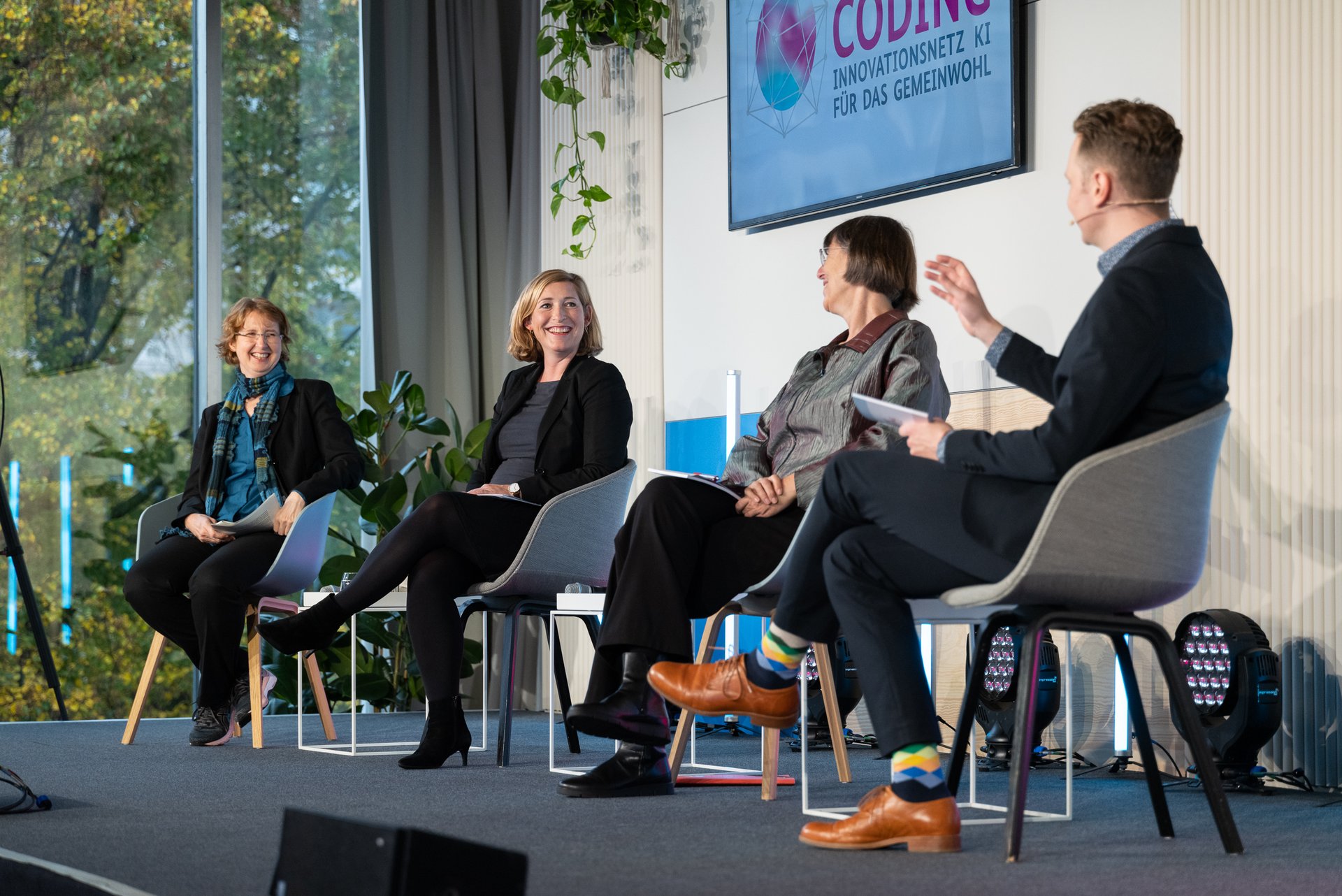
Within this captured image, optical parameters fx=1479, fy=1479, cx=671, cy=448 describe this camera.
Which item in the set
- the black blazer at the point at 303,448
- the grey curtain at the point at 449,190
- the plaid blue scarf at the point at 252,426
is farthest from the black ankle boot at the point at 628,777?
the grey curtain at the point at 449,190

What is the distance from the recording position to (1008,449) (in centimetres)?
200

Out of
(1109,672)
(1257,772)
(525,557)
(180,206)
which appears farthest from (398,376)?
(1257,772)

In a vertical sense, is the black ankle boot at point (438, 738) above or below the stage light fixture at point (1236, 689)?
below

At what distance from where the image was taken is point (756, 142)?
178 inches

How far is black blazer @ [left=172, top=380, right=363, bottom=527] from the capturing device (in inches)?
168

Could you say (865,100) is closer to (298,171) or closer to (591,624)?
(591,624)

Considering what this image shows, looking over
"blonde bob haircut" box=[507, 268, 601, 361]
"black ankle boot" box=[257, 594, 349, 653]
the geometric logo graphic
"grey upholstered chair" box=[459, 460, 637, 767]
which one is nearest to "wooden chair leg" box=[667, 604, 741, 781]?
"grey upholstered chair" box=[459, 460, 637, 767]

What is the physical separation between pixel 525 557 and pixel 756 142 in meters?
1.78

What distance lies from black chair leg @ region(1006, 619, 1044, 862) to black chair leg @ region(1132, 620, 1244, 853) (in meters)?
0.18

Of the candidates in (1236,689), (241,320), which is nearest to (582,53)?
(241,320)

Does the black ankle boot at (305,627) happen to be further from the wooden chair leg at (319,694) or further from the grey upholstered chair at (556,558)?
the wooden chair leg at (319,694)

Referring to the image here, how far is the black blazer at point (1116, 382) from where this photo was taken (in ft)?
6.37

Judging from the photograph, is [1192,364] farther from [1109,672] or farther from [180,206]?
[180,206]

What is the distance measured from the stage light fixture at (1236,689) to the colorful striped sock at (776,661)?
1.03 m
